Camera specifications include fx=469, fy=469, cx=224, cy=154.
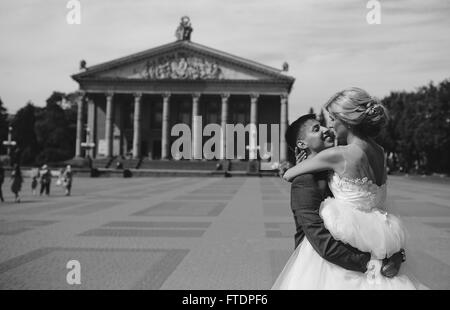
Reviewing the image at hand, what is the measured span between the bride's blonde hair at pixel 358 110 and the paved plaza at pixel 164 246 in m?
0.67

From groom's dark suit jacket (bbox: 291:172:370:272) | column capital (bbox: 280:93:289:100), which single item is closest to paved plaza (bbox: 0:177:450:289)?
groom's dark suit jacket (bbox: 291:172:370:272)

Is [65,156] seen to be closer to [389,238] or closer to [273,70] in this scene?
[273,70]

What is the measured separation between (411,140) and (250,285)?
2767 inches

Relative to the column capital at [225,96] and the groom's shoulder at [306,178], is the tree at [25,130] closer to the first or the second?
the column capital at [225,96]

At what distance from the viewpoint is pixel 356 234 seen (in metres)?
2.83

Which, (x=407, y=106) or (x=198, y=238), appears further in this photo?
(x=407, y=106)

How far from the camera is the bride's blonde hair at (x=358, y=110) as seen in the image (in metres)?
2.84

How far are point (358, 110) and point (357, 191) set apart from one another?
0.49m

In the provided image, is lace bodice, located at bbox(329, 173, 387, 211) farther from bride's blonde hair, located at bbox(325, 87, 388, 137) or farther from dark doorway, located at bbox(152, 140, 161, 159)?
dark doorway, located at bbox(152, 140, 161, 159)

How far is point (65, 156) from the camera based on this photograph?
93.1m

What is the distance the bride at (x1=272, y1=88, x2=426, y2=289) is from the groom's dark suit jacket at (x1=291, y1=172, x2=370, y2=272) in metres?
0.04

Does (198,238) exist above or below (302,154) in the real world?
below
